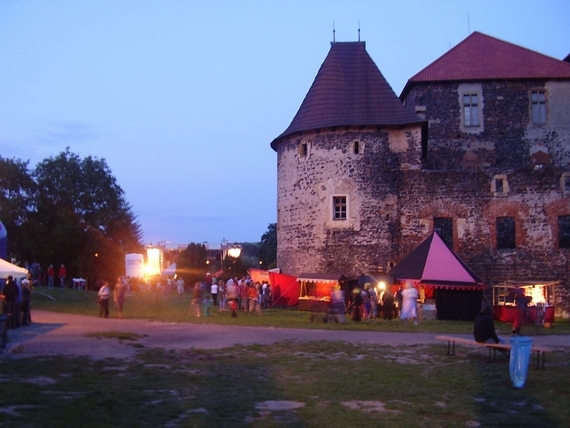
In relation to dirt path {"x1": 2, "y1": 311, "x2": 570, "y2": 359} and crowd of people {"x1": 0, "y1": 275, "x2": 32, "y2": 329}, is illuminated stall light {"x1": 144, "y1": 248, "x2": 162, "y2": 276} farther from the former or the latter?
crowd of people {"x1": 0, "y1": 275, "x2": 32, "y2": 329}

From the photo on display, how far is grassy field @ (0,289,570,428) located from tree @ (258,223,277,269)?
61.2 meters

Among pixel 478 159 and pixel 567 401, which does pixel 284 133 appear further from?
pixel 567 401

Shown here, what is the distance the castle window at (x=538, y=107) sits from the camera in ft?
120

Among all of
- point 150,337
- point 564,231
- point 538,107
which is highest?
point 538,107

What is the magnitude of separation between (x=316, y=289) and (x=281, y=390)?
22076mm

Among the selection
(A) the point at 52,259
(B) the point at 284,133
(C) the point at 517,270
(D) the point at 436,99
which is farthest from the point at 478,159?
(A) the point at 52,259

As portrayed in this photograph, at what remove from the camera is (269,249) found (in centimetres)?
7812

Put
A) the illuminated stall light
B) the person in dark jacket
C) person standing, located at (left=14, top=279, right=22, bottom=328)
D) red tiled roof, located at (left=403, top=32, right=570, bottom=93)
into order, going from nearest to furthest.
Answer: the person in dark jacket, person standing, located at (left=14, top=279, right=22, bottom=328), red tiled roof, located at (left=403, top=32, right=570, bottom=93), the illuminated stall light

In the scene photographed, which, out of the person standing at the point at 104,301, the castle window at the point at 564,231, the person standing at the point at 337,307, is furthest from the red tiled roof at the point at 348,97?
the person standing at the point at 104,301

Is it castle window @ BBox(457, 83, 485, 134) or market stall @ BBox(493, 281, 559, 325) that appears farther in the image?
castle window @ BBox(457, 83, 485, 134)

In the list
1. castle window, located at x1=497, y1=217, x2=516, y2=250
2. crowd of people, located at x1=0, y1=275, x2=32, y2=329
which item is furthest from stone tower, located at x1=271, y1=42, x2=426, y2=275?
crowd of people, located at x1=0, y1=275, x2=32, y2=329

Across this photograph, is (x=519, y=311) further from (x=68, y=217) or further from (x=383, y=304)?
(x=68, y=217)

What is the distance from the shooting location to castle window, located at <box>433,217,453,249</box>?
33931 millimetres

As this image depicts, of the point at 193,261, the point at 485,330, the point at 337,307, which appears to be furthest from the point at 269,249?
the point at 485,330
